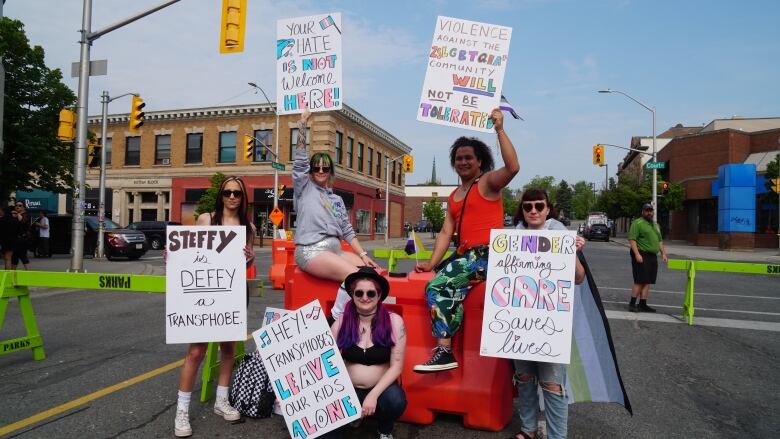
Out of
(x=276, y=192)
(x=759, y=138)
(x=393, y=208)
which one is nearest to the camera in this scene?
(x=276, y=192)

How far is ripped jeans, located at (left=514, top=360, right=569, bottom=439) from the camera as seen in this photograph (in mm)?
3086

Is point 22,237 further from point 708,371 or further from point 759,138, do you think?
point 759,138

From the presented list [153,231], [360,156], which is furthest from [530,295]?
[360,156]

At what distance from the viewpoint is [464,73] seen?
4195 millimetres

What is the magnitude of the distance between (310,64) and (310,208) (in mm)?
1827

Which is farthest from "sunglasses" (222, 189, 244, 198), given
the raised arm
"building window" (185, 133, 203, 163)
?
"building window" (185, 133, 203, 163)

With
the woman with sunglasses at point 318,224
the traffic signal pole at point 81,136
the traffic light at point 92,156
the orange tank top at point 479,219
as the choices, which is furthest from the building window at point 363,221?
the orange tank top at point 479,219

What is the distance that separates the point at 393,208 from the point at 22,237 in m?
35.4

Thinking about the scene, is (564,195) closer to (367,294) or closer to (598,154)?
(598,154)

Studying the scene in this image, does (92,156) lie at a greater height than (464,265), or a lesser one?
greater

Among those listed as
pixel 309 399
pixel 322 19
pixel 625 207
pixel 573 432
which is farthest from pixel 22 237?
pixel 625 207

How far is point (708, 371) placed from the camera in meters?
5.21

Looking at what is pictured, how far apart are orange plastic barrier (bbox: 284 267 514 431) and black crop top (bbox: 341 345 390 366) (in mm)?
534

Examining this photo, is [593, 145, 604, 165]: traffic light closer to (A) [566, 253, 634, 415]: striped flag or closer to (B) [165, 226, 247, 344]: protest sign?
(A) [566, 253, 634, 415]: striped flag
